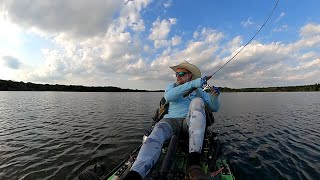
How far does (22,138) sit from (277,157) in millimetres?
14246

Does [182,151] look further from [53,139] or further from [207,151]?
[53,139]

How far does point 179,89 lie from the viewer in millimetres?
6328

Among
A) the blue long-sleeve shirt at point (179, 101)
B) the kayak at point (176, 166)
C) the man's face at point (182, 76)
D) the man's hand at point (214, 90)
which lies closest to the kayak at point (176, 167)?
the kayak at point (176, 166)

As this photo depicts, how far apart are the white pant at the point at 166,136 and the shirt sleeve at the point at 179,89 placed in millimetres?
430

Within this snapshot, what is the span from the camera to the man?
4.24 meters

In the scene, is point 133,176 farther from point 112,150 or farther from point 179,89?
point 112,150

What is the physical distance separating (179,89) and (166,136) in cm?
144

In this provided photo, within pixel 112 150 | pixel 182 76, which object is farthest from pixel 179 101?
pixel 112 150

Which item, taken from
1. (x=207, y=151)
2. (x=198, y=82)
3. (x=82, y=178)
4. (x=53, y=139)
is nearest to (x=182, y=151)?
(x=207, y=151)

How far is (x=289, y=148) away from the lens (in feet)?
39.0

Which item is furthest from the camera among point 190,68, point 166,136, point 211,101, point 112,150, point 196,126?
point 112,150

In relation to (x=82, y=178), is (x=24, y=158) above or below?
below

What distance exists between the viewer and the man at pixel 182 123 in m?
4.24

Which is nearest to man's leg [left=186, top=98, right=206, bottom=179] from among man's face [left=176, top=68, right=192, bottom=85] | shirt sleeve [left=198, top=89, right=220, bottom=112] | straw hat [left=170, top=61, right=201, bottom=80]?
shirt sleeve [left=198, top=89, right=220, bottom=112]
